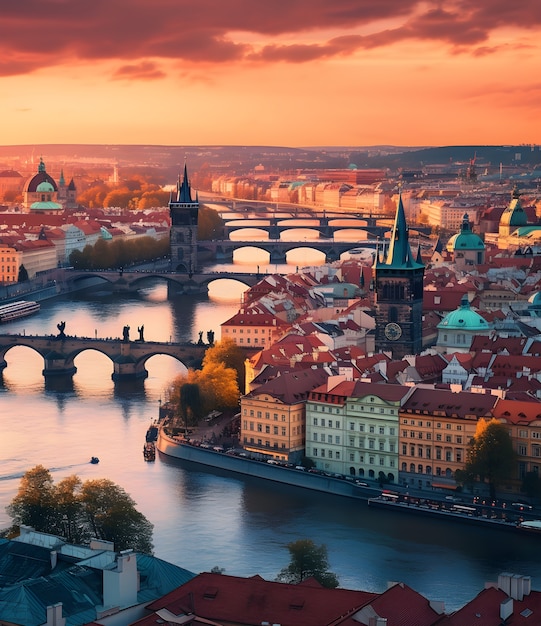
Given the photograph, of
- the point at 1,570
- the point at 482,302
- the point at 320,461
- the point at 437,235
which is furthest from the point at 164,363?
the point at 437,235

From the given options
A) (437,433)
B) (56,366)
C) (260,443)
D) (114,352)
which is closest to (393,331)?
(260,443)

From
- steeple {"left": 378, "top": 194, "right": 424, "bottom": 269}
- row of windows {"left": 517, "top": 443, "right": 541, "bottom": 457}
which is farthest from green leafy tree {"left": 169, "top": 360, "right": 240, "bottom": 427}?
row of windows {"left": 517, "top": 443, "right": 541, "bottom": 457}

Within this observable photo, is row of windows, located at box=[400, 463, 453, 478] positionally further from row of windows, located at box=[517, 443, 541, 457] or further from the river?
the river

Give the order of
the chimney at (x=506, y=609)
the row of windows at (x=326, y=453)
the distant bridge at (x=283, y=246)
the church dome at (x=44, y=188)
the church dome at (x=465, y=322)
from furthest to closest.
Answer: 1. the church dome at (x=44, y=188)
2. the distant bridge at (x=283, y=246)
3. the church dome at (x=465, y=322)
4. the row of windows at (x=326, y=453)
5. the chimney at (x=506, y=609)

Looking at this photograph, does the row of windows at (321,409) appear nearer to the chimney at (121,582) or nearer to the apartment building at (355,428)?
the apartment building at (355,428)

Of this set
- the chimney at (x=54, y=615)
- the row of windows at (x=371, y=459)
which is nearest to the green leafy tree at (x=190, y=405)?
the row of windows at (x=371, y=459)
